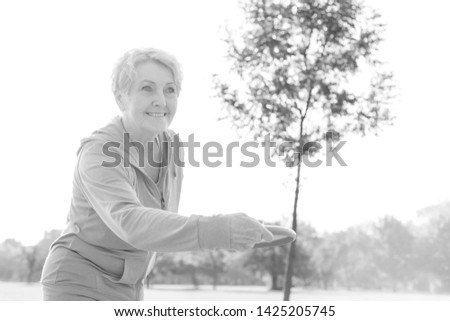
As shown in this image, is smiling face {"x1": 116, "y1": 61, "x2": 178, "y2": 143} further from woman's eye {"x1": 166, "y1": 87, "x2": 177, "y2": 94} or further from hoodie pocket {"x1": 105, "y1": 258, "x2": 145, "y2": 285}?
hoodie pocket {"x1": 105, "y1": 258, "x2": 145, "y2": 285}

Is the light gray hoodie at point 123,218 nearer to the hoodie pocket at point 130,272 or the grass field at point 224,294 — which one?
the hoodie pocket at point 130,272

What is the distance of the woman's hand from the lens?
107 centimetres

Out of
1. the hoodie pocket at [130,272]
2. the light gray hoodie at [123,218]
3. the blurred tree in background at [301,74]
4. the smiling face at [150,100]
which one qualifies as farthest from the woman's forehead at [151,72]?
the blurred tree in background at [301,74]

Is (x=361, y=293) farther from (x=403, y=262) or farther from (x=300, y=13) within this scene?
(x=300, y=13)

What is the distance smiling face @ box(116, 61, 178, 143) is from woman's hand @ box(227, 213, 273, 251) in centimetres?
44

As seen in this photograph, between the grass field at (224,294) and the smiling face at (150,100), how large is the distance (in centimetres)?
879

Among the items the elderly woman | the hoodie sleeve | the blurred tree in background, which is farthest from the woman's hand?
the blurred tree in background

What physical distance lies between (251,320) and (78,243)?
2407 millimetres

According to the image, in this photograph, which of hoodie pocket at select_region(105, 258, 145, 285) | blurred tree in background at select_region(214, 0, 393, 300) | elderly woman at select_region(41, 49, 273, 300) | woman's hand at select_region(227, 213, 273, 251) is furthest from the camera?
blurred tree in background at select_region(214, 0, 393, 300)

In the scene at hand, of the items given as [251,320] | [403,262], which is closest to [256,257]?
[403,262]

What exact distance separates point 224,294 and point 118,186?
10835 millimetres

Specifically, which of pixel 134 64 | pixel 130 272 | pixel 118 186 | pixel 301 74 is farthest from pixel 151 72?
pixel 301 74

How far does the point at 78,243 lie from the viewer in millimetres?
1446

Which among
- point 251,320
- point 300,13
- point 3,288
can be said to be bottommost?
point 3,288
